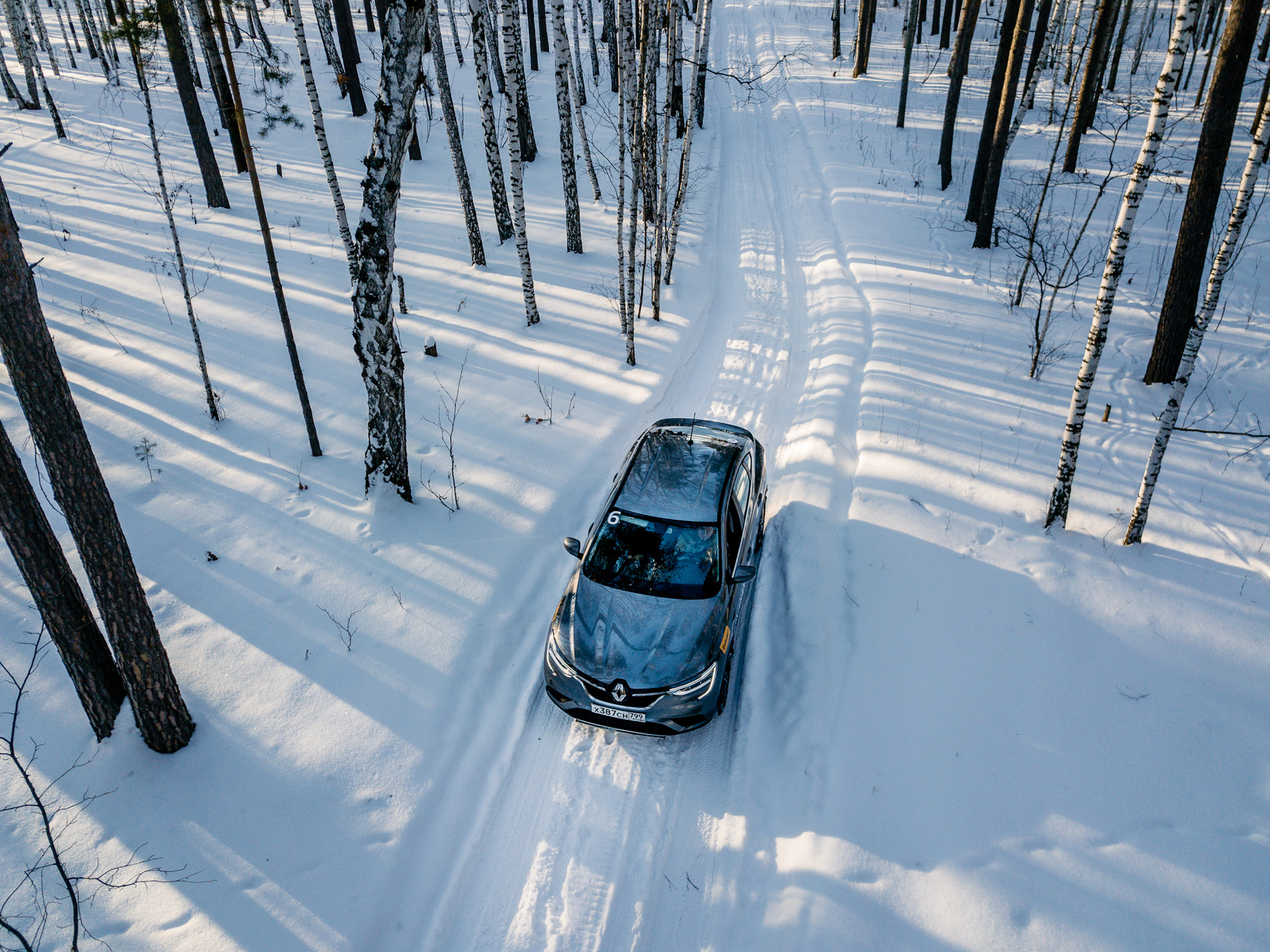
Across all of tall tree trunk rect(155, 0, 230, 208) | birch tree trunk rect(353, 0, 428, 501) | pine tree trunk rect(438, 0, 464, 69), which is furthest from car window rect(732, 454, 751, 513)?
pine tree trunk rect(438, 0, 464, 69)

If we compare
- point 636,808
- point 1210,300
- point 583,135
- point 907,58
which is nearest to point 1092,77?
point 907,58

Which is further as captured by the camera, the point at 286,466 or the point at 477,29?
the point at 477,29

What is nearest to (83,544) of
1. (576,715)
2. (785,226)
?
(576,715)

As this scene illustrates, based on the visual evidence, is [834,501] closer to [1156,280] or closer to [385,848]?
[385,848]

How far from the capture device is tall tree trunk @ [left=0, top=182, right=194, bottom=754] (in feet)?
13.8

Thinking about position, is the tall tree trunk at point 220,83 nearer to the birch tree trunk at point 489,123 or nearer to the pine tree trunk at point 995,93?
the birch tree trunk at point 489,123

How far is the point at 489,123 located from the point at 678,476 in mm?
9528

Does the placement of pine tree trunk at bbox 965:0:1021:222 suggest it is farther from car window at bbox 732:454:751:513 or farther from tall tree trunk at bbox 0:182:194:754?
tall tree trunk at bbox 0:182:194:754

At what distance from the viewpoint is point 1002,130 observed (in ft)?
44.8

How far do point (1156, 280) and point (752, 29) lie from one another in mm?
35776

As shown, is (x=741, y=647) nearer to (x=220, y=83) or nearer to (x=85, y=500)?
(x=85, y=500)

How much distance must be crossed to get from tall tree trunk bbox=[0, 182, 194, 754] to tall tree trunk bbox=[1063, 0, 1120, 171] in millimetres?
19268

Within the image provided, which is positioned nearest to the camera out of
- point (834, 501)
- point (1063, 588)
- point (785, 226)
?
point (1063, 588)

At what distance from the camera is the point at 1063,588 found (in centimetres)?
661
